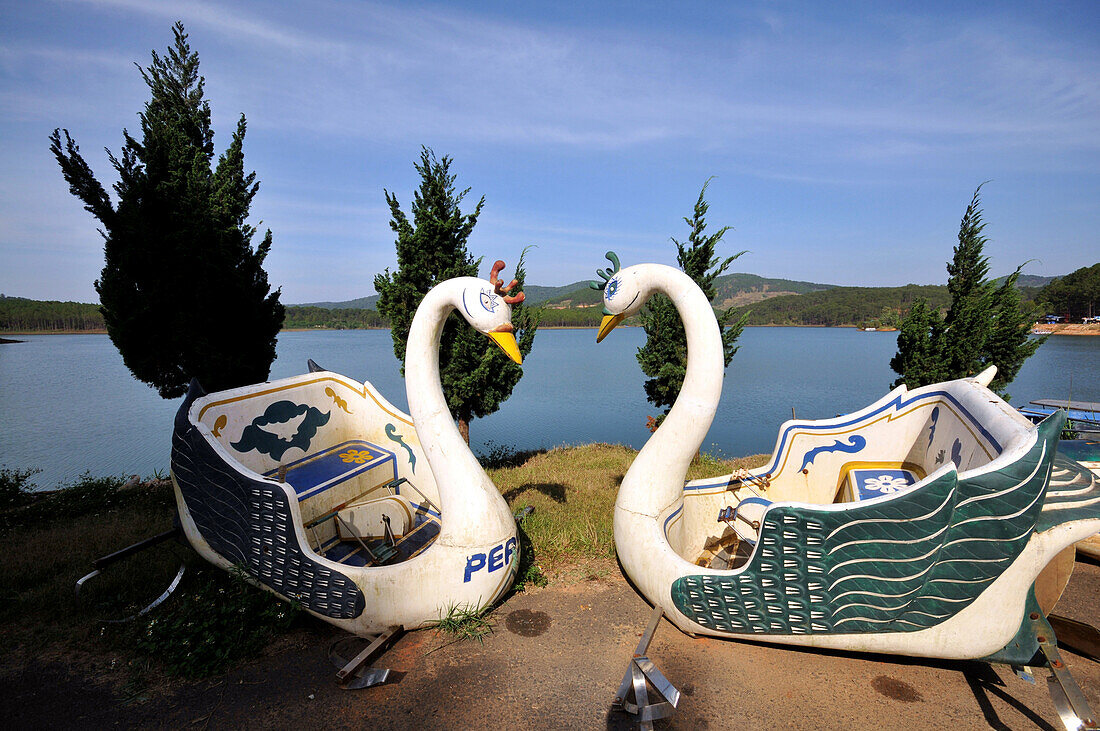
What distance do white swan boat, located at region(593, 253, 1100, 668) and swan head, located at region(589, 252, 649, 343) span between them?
12 mm

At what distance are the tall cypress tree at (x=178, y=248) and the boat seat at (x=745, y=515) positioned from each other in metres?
7.43

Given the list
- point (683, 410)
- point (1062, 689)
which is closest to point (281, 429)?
point (683, 410)

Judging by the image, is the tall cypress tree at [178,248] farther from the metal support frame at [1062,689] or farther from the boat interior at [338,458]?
the metal support frame at [1062,689]

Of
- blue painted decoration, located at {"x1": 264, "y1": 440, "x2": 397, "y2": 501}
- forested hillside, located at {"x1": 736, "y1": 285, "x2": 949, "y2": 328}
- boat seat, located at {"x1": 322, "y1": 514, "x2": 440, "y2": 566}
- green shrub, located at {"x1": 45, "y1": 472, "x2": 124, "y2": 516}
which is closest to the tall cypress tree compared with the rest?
green shrub, located at {"x1": 45, "y1": 472, "x2": 124, "y2": 516}

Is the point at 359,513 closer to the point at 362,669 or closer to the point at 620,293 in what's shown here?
the point at 362,669

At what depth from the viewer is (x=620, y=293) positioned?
389 cm

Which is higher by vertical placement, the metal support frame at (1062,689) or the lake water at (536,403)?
the metal support frame at (1062,689)

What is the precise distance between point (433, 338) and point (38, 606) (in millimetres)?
3819

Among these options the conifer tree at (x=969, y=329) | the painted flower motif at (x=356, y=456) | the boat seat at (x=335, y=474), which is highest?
the conifer tree at (x=969, y=329)

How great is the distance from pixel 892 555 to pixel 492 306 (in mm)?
2951

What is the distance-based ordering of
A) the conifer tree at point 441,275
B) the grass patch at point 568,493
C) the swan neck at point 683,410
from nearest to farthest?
the swan neck at point 683,410 → the grass patch at point 568,493 → the conifer tree at point 441,275

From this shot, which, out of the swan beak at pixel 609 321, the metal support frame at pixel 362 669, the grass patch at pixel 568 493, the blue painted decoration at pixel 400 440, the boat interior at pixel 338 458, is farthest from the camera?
the blue painted decoration at pixel 400 440

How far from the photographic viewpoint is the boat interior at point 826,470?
13.5 feet

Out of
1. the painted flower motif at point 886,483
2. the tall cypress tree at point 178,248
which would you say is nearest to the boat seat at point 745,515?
the painted flower motif at point 886,483
